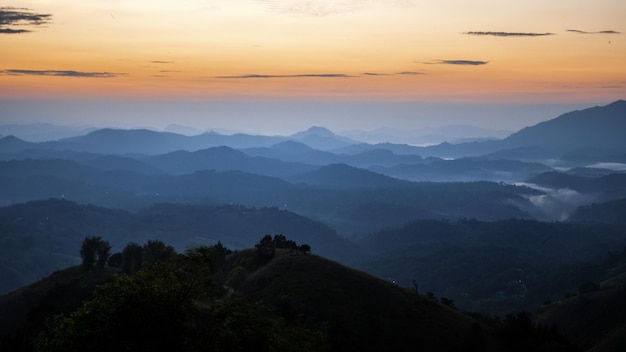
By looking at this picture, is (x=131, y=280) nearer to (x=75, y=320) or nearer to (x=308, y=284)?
(x=75, y=320)

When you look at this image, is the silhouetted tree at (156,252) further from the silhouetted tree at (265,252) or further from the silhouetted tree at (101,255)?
the silhouetted tree at (265,252)

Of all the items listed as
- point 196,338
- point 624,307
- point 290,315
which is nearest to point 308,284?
point 290,315

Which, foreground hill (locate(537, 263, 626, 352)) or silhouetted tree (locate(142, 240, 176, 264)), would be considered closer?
silhouetted tree (locate(142, 240, 176, 264))

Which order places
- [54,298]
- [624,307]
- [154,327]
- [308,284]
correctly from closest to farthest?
[154,327], [308,284], [54,298], [624,307]

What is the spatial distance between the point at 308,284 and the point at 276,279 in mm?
6460

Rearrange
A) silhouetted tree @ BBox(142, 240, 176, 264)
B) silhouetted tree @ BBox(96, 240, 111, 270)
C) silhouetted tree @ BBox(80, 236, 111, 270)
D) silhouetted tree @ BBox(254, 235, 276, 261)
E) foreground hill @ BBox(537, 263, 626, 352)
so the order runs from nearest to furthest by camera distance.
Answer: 1. silhouetted tree @ BBox(254, 235, 276, 261)
2. silhouetted tree @ BBox(142, 240, 176, 264)
3. foreground hill @ BBox(537, 263, 626, 352)
4. silhouetted tree @ BBox(80, 236, 111, 270)
5. silhouetted tree @ BBox(96, 240, 111, 270)

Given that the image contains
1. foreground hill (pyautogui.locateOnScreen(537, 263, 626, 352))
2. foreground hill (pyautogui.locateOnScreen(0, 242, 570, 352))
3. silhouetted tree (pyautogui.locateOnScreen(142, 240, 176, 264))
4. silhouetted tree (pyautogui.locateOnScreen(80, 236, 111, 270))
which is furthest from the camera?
silhouetted tree (pyautogui.locateOnScreen(80, 236, 111, 270))

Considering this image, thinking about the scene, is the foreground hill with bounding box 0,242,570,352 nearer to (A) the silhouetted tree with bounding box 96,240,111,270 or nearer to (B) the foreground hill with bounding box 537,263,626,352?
(A) the silhouetted tree with bounding box 96,240,111,270

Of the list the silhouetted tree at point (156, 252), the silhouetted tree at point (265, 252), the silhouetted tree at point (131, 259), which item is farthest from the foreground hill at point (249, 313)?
the silhouetted tree at point (156, 252)

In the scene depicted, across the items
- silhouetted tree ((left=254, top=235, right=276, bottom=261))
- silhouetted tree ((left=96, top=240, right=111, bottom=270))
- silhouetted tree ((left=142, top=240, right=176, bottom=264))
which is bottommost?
silhouetted tree ((left=96, top=240, right=111, bottom=270))

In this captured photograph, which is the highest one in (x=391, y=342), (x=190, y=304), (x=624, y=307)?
(x=190, y=304)

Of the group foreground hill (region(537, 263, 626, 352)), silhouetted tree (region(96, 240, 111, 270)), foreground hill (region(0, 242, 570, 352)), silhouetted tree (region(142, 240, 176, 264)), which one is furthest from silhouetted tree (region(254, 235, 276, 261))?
foreground hill (region(537, 263, 626, 352))

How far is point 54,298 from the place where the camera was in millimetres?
100938

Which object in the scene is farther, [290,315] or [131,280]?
[290,315]
